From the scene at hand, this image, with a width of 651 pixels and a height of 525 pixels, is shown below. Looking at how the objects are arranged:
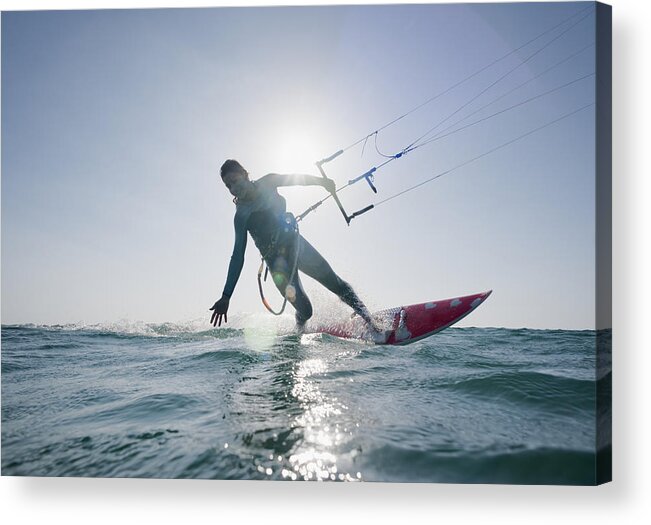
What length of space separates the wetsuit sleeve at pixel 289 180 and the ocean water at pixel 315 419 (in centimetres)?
173

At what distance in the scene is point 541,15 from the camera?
11.2 ft

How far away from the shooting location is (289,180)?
176 inches

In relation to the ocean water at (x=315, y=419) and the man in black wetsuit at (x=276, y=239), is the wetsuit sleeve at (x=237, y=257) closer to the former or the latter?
the man in black wetsuit at (x=276, y=239)

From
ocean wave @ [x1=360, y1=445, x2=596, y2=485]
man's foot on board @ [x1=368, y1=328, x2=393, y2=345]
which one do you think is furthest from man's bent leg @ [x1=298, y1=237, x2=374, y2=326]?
ocean wave @ [x1=360, y1=445, x2=596, y2=485]

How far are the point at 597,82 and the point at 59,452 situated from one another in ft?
14.5

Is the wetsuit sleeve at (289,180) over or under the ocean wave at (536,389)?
over

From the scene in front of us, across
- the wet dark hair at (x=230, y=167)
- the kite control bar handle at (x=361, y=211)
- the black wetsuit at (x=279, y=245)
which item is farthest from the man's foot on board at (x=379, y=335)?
the wet dark hair at (x=230, y=167)

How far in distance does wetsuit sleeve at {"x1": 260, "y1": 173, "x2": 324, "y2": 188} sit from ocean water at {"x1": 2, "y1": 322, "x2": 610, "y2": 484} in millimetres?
1733

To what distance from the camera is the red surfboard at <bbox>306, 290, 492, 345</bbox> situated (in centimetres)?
460

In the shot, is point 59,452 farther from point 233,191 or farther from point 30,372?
point 233,191

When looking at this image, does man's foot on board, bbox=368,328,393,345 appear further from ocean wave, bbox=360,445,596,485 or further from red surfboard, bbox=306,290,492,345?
ocean wave, bbox=360,445,596,485

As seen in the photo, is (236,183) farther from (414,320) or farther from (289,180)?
(414,320)

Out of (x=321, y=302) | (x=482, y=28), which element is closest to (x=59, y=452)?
(x=321, y=302)

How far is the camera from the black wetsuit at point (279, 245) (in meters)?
4.36
